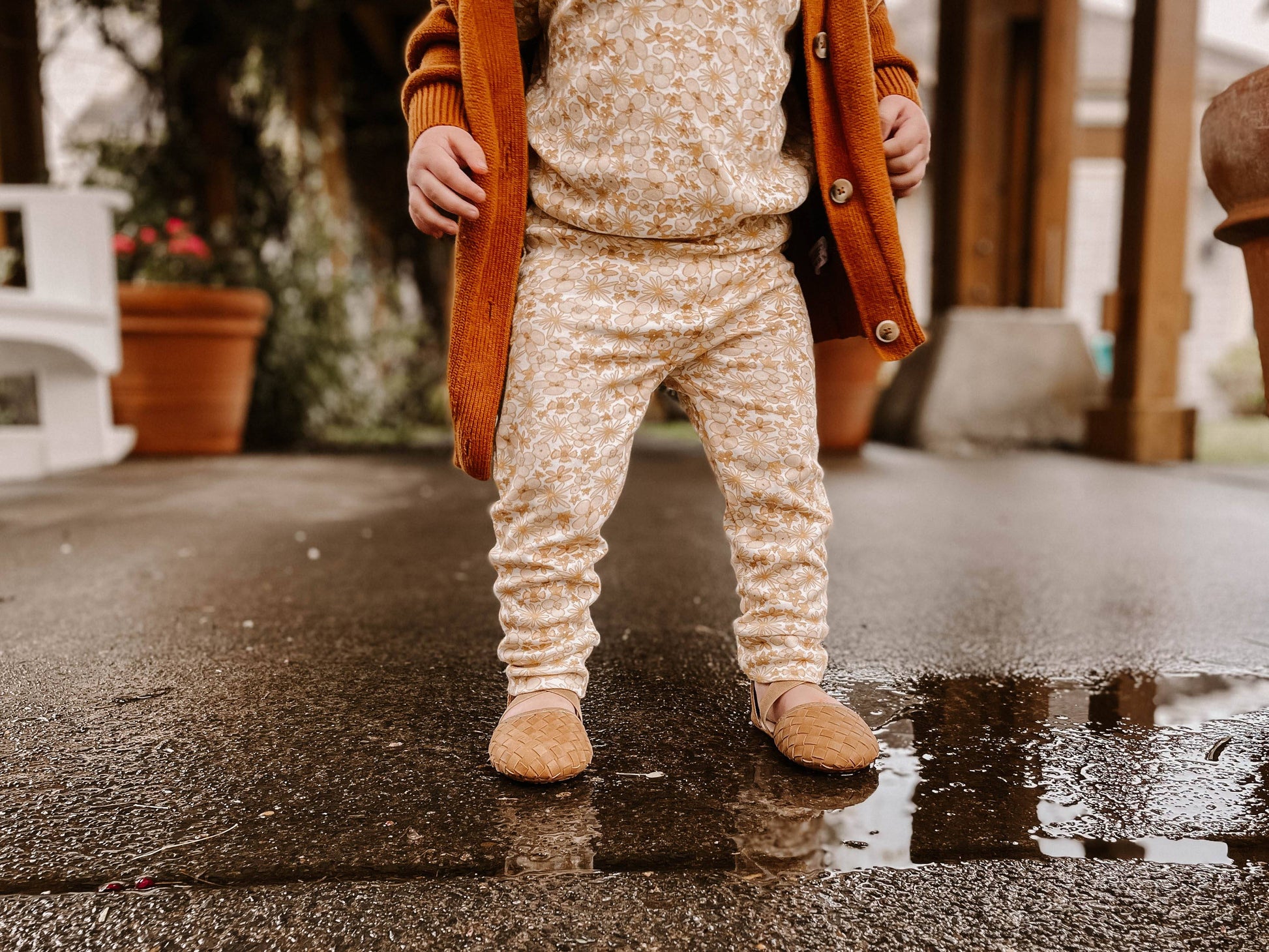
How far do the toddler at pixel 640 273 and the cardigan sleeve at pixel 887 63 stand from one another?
0.02 meters

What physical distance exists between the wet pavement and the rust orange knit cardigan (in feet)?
1.17

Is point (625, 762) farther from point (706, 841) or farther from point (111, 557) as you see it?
point (111, 557)

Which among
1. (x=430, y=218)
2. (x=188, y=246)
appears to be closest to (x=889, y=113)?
(x=430, y=218)

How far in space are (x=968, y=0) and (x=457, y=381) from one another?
4.58 meters

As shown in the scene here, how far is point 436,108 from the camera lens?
3.21 ft

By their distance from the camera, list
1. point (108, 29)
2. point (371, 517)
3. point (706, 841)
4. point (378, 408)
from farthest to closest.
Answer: point (378, 408), point (108, 29), point (371, 517), point (706, 841)

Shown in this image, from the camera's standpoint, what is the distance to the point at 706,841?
2.55ft

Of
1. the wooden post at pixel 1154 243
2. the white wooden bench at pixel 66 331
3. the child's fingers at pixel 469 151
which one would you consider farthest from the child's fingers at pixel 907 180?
the wooden post at pixel 1154 243

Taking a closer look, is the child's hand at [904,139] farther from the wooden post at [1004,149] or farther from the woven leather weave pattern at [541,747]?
the wooden post at [1004,149]

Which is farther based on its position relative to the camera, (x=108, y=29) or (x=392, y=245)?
(x=392, y=245)

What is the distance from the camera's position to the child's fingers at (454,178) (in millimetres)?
938

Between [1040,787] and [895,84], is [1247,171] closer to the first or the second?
[895,84]

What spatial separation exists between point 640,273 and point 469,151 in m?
0.21

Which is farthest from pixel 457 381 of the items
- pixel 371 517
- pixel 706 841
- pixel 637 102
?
pixel 371 517
